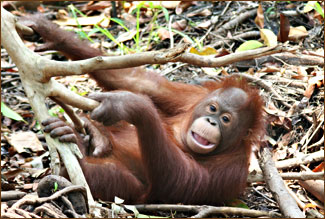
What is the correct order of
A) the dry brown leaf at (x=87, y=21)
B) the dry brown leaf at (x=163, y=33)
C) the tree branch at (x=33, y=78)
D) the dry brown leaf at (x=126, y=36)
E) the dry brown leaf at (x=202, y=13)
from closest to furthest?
1. the tree branch at (x=33, y=78)
2. the dry brown leaf at (x=163, y=33)
3. the dry brown leaf at (x=126, y=36)
4. the dry brown leaf at (x=202, y=13)
5. the dry brown leaf at (x=87, y=21)

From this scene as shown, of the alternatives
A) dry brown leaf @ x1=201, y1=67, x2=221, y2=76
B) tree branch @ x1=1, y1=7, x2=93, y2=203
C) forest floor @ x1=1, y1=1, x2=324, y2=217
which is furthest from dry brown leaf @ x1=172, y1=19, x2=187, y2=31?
tree branch @ x1=1, y1=7, x2=93, y2=203

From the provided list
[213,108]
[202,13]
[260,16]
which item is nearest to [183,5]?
[202,13]

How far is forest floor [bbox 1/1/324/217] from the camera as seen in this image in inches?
165

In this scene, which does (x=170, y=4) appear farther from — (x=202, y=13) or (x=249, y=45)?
(x=249, y=45)

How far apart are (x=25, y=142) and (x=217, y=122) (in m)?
1.77

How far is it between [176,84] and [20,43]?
1.70m

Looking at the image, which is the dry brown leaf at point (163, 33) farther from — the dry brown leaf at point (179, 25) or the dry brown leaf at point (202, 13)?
the dry brown leaf at point (202, 13)

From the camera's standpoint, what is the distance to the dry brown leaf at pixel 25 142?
459 cm

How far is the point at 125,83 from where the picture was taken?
15.3ft

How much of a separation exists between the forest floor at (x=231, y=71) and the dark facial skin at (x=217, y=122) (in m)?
0.44

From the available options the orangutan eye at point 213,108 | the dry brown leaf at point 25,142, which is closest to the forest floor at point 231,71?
the dry brown leaf at point 25,142

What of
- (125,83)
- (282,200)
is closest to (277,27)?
(125,83)

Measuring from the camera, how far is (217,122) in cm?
416

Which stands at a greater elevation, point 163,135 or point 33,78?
point 33,78
